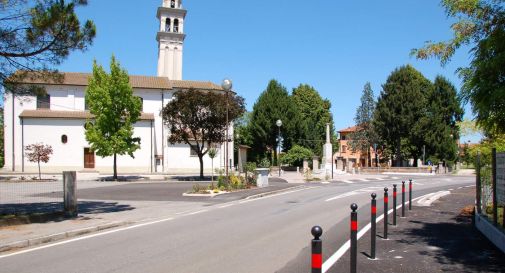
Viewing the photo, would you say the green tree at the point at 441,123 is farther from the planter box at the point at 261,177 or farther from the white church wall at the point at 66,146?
the planter box at the point at 261,177

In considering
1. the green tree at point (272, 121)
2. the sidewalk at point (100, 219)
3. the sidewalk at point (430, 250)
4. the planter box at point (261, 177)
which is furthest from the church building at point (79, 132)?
the sidewalk at point (430, 250)

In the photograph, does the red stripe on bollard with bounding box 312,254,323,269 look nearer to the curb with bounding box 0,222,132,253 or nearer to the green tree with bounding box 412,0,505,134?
the green tree with bounding box 412,0,505,134

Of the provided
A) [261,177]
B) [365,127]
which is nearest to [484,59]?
[261,177]

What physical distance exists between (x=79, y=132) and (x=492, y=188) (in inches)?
1998

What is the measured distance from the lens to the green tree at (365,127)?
8469 centimetres

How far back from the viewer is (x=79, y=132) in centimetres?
5419

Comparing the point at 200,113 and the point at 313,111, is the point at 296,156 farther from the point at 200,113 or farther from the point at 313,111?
the point at 200,113

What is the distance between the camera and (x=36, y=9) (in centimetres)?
1245

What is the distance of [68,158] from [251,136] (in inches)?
1062

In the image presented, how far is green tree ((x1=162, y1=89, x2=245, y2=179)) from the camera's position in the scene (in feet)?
123

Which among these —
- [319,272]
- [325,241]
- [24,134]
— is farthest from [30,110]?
[319,272]

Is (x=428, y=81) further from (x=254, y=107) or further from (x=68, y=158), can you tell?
(x=68, y=158)

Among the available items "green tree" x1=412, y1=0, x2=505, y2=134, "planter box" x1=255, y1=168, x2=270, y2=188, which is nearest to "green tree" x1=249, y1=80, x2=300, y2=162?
"planter box" x1=255, y1=168, x2=270, y2=188

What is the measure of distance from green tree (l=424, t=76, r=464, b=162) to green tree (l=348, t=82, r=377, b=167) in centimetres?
1266
